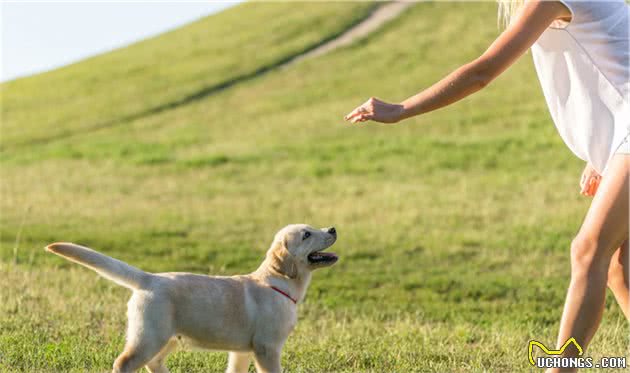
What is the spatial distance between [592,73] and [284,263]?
2031 millimetres

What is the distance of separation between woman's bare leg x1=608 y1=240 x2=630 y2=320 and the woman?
3.5 inches

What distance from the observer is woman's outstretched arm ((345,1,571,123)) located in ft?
15.1

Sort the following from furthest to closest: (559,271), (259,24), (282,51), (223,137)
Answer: (259,24) → (282,51) → (223,137) → (559,271)

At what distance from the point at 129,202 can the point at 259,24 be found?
3370cm

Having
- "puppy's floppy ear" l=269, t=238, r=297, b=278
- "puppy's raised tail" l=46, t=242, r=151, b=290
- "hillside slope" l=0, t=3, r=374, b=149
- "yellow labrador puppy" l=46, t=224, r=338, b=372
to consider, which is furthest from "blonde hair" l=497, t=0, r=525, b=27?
"hillside slope" l=0, t=3, r=374, b=149

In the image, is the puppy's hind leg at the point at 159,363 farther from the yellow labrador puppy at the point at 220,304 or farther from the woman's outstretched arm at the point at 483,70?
the woman's outstretched arm at the point at 483,70

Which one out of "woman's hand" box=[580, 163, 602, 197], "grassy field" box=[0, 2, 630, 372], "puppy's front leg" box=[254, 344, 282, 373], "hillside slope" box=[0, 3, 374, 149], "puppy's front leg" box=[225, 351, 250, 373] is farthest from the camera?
"hillside slope" box=[0, 3, 374, 149]

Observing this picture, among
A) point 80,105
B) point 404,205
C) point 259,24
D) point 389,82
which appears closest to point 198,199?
point 404,205

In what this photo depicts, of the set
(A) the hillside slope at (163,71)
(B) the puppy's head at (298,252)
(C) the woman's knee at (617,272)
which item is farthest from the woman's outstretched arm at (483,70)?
(A) the hillside slope at (163,71)

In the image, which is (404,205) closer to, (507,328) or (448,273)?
(448,273)

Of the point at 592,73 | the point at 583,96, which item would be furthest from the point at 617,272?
the point at 592,73

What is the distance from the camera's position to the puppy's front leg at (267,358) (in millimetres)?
5199

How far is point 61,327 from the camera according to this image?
7.03 meters

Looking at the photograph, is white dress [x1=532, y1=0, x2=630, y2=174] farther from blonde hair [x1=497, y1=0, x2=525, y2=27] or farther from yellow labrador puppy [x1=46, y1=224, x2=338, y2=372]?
yellow labrador puppy [x1=46, y1=224, x2=338, y2=372]
